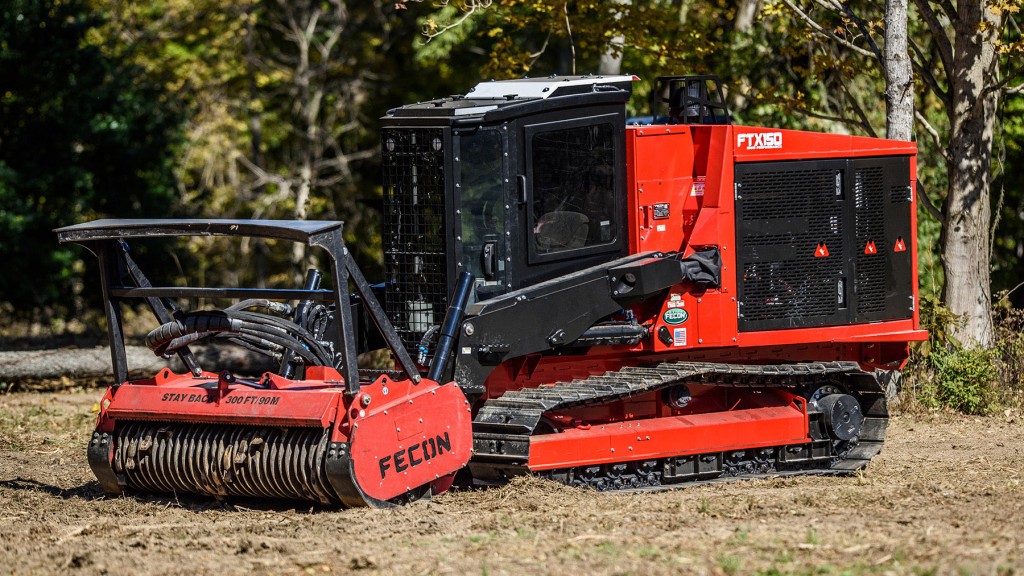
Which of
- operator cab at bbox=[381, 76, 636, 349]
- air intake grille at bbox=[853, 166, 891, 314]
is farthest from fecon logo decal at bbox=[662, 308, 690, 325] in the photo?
air intake grille at bbox=[853, 166, 891, 314]

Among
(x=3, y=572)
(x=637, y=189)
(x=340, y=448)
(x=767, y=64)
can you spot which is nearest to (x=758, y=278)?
(x=637, y=189)

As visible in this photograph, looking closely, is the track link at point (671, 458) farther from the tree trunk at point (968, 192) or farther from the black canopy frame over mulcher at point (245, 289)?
the tree trunk at point (968, 192)

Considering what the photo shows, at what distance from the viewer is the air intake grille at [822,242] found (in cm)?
954

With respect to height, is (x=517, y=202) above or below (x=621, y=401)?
above

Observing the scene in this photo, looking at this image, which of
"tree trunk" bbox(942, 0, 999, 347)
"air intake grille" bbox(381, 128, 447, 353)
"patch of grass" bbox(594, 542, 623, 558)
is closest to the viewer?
"patch of grass" bbox(594, 542, 623, 558)

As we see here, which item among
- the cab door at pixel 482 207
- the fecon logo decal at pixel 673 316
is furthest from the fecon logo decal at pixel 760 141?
the cab door at pixel 482 207

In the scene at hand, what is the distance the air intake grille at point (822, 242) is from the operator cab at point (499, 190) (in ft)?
3.51

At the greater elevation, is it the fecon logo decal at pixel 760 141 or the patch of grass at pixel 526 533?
the fecon logo decal at pixel 760 141

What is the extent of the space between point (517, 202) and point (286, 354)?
2158 mm

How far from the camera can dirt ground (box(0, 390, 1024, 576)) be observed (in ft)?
21.5

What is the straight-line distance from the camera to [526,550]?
685 cm

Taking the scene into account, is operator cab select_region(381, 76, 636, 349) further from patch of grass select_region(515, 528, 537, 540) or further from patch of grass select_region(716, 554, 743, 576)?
patch of grass select_region(716, 554, 743, 576)

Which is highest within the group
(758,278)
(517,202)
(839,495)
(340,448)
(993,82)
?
(993,82)

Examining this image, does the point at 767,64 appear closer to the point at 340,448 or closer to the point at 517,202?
the point at 517,202
